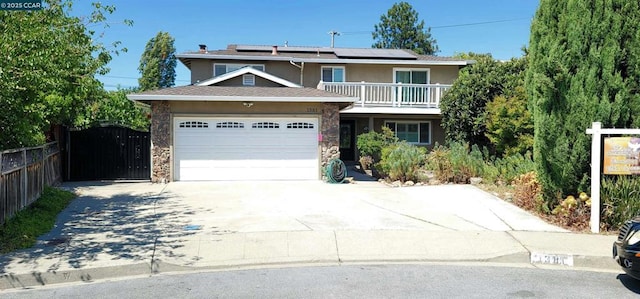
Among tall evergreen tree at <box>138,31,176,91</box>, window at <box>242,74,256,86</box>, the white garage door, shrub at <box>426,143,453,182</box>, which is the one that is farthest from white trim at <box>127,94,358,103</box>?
tall evergreen tree at <box>138,31,176,91</box>

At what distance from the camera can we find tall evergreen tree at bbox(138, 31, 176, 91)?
5016cm

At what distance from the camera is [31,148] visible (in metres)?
10.6

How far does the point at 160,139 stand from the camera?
1614 centimetres

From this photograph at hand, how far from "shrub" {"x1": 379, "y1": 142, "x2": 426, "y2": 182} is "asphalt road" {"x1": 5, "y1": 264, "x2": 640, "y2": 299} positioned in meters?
8.62

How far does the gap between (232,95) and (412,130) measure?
11025 millimetres

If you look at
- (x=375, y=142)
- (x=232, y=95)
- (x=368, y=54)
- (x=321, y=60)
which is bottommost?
(x=375, y=142)

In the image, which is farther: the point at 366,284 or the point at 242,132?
the point at 242,132

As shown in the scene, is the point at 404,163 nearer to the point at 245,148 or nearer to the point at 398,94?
the point at 245,148

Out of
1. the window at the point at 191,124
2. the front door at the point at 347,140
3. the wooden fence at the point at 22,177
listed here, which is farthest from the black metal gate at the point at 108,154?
the front door at the point at 347,140

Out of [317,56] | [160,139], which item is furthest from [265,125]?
[317,56]

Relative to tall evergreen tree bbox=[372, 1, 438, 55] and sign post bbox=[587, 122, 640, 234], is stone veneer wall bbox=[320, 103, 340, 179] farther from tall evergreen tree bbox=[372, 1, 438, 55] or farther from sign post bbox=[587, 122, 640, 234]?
tall evergreen tree bbox=[372, 1, 438, 55]

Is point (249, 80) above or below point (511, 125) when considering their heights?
above

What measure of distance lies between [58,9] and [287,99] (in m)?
8.21

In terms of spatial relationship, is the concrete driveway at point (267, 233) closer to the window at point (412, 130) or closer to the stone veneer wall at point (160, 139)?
the stone veneer wall at point (160, 139)
